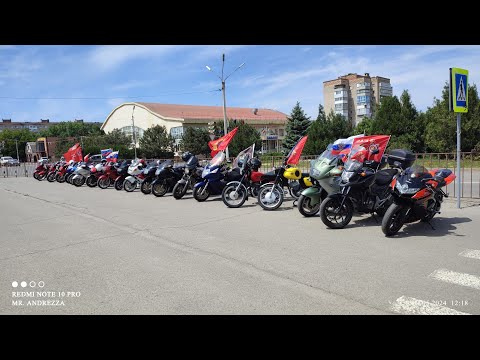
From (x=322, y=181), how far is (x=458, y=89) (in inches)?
140

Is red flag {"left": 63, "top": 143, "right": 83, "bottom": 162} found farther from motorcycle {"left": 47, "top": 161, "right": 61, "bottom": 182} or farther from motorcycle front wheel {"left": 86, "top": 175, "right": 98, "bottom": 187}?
motorcycle front wheel {"left": 86, "top": 175, "right": 98, "bottom": 187}

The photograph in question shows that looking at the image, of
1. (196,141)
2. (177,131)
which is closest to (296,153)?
(196,141)

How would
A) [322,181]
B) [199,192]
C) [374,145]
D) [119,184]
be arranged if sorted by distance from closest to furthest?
1. [322,181]
2. [374,145]
3. [199,192]
4. [119,184]

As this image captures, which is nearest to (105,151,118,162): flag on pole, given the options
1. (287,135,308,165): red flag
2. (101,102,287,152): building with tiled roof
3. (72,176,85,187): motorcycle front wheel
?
(72,176,85,187): motorcycle front wheel

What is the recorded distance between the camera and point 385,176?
6.79 m

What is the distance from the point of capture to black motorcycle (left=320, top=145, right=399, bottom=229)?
258 inches

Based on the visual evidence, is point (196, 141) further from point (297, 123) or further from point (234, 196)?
point (234, 196)

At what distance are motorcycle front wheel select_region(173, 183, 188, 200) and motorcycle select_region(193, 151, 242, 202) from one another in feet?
2.62

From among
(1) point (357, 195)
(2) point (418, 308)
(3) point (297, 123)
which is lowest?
(2) point (418, 308)

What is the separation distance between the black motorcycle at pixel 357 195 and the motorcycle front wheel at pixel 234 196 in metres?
3.15
